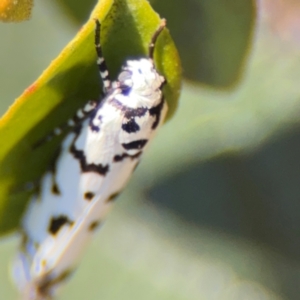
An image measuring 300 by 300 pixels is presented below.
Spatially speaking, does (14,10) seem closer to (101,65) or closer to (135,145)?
(101,65)

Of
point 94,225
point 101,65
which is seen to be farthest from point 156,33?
point 94,225

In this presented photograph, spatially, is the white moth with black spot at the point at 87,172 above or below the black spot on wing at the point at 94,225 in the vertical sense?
above

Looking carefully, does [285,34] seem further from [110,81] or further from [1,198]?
[1,198]

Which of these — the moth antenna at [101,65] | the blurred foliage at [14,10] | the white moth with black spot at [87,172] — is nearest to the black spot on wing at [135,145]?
the white moth with black spot at [87,172]

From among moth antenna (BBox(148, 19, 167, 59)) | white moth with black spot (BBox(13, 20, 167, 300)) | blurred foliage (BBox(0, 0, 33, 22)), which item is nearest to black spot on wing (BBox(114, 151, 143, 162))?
white moth with black spot (BBox(13, 20, 167, 300))

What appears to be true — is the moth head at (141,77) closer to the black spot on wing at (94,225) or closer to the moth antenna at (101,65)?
the moth antenna at (101,65)
